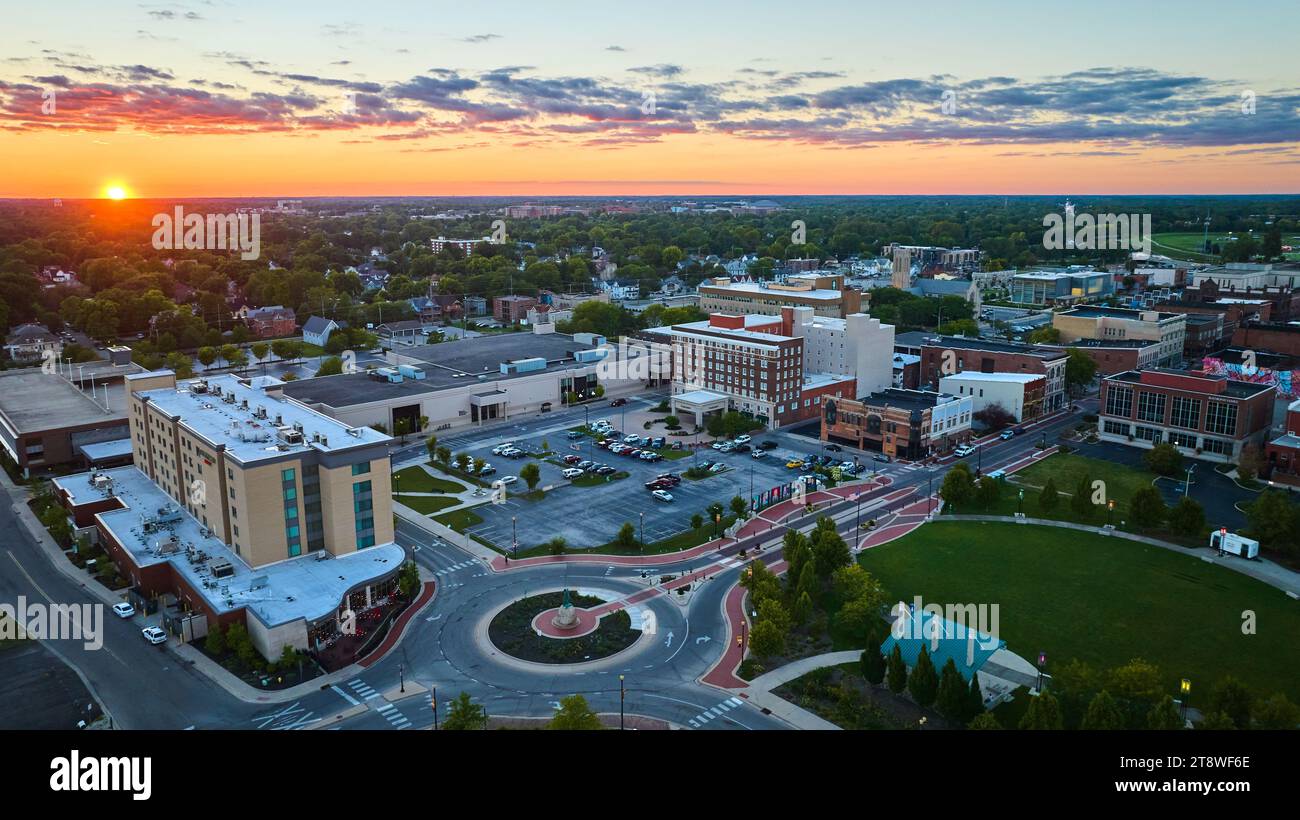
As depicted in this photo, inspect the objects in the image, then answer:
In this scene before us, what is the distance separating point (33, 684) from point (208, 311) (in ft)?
268

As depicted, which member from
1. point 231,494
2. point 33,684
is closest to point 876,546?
point 231,494

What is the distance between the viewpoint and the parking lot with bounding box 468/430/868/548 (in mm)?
45312

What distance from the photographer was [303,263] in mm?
140000

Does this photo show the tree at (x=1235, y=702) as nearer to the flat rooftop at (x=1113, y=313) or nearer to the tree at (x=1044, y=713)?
the tree at (x=1044, y=713)

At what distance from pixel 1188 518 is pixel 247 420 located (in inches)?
1814

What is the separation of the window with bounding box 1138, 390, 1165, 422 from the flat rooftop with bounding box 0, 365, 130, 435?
68.7 meters

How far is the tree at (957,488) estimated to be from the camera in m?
47.2

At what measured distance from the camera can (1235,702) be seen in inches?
1002

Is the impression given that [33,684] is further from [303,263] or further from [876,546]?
[303,263]

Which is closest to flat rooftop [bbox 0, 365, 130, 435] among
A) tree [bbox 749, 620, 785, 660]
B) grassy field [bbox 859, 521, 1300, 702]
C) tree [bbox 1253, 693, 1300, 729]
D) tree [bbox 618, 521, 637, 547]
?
tree [bbox 618, 521, 637, 547]

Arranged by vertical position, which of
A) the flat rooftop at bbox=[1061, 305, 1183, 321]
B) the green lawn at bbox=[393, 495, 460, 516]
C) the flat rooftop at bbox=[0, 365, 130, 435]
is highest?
the flat rooftop at bbox=[1061, 305, 1183, 321]

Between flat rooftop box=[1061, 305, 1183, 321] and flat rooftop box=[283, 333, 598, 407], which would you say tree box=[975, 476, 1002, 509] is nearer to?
flat rooftop box=[283, 333, 598, 407]

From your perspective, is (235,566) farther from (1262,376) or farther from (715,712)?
(1262,376)

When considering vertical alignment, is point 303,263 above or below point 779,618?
above
